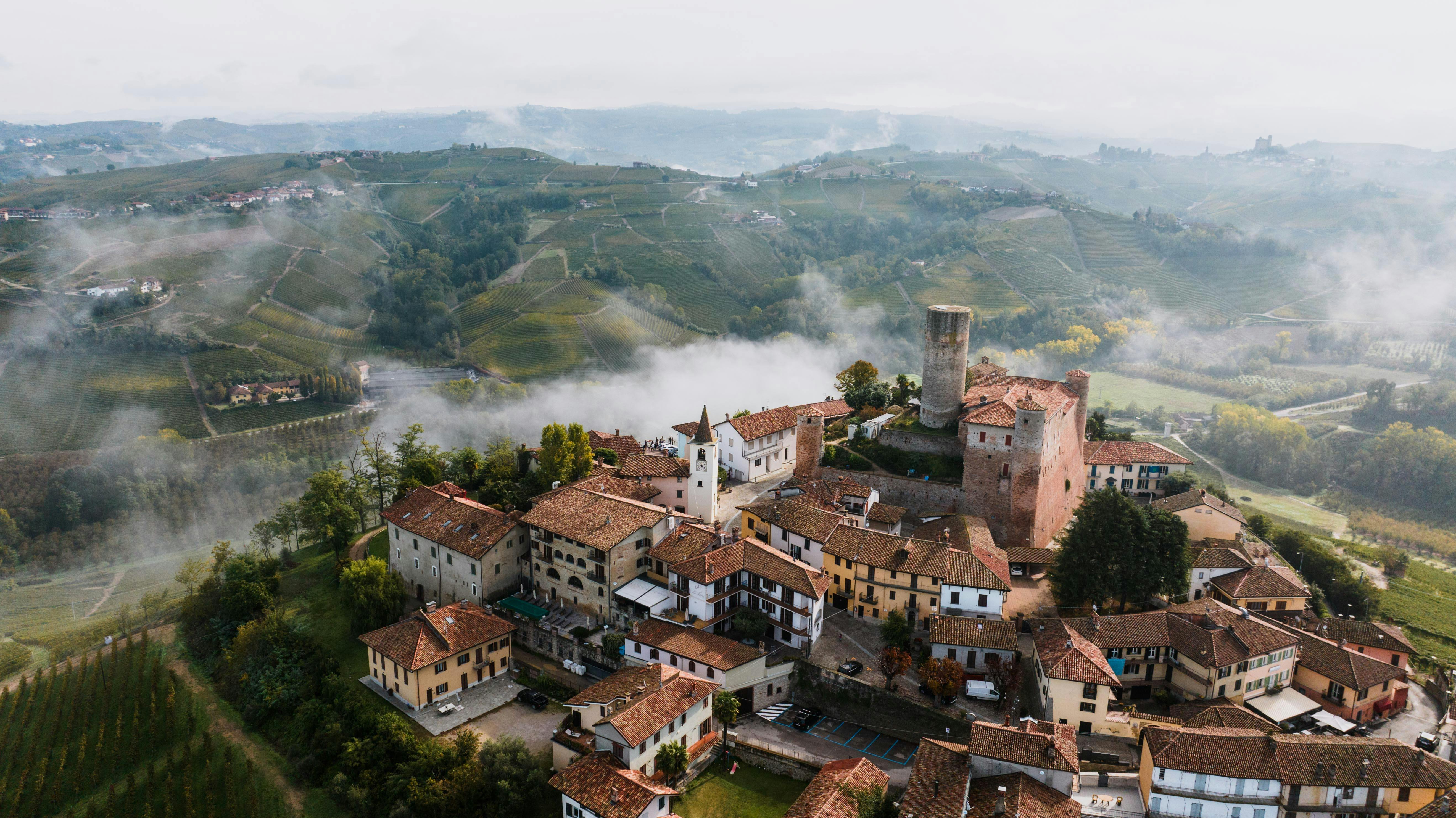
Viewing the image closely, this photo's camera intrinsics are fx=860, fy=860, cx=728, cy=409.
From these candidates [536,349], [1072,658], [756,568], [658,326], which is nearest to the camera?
[1072,658]

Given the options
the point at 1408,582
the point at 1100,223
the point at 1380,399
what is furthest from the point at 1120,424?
the point at 1100,223

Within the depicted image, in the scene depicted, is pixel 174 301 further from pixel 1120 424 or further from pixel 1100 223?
pixel 1100 223

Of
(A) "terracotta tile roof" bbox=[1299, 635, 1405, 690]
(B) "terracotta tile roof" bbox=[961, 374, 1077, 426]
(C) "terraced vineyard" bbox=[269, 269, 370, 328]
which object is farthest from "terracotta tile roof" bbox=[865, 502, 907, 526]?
(C) "terraced vineyard" bbox=[269, 269, 370, 328]

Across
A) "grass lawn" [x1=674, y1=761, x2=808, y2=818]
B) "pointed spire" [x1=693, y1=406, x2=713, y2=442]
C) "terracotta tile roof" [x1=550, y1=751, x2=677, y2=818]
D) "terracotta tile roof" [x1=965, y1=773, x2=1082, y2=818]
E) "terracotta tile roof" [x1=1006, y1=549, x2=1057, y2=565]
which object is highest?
"pointed spire" [x1=693, y1=406, x2=713, y2=442]

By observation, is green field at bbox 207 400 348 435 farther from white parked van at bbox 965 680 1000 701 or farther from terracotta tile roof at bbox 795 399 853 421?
white parked van at bbox 965 680 1000 701

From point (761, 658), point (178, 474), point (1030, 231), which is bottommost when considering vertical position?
point (178, 474)

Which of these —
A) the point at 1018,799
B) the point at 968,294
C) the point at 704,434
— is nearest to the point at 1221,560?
the point at 1018,799

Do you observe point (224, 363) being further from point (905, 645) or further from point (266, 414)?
point (905, 645)
